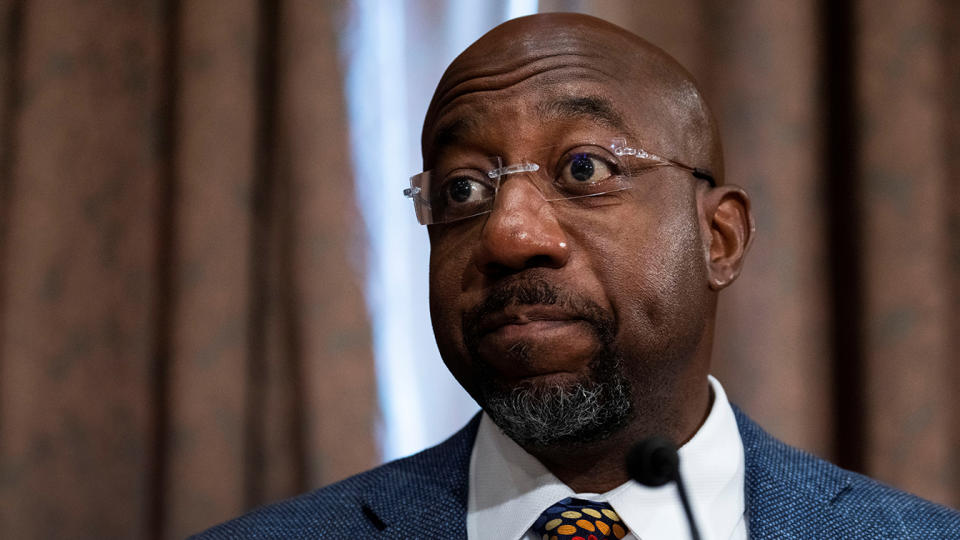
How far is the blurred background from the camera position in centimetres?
162

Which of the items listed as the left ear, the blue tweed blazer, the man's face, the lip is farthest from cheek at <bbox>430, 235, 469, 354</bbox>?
the left ear

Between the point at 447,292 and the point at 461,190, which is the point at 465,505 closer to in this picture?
the point at 447,292

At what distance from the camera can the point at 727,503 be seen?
4.00 feet

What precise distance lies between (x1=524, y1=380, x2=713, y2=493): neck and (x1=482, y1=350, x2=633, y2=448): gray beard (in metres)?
0.03

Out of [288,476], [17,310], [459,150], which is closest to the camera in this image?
[459,150]

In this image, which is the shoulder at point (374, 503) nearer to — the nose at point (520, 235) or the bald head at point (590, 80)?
the nose at point (520, 235)

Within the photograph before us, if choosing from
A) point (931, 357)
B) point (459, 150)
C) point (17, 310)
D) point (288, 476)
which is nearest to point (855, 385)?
point (931, 357)

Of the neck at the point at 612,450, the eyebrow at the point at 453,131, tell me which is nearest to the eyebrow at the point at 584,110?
the eyebrow at the point at 453,131

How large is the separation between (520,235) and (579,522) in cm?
38

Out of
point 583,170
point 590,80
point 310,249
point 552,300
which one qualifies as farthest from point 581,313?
point 310,249

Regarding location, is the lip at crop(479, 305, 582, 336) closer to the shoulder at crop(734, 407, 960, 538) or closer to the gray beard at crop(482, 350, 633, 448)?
the gray beard at crop(482, 350, 633, 448)

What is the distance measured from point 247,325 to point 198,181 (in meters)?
0.28

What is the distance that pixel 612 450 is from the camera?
122cm

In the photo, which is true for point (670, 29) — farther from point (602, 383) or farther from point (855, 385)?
point (602, 383)
